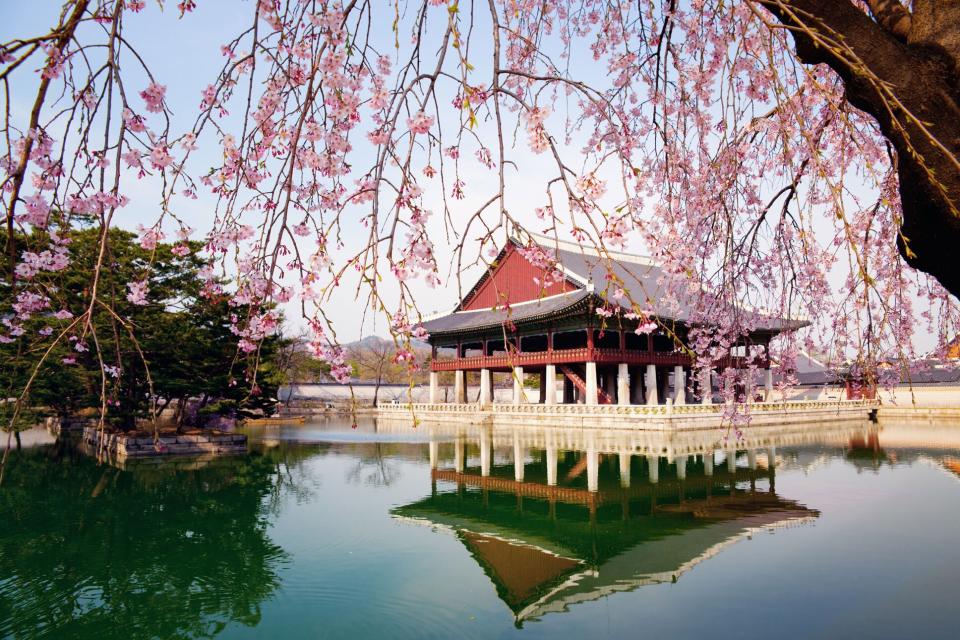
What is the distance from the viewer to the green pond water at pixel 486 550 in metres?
5.99

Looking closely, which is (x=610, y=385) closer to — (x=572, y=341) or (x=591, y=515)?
(x=572, y=341)

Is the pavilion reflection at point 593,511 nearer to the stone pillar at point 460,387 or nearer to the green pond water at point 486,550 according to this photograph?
the green pond water at point 486,550

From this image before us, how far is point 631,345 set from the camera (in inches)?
1232

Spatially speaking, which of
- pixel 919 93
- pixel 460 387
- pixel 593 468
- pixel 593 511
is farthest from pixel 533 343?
pixel 919 93

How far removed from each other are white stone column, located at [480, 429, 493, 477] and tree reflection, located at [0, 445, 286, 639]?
201 inches

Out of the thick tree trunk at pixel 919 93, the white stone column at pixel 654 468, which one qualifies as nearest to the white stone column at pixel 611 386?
the white stone column at pixel 654 468

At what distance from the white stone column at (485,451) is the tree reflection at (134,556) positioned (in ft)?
16.8

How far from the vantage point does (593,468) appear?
15188 mm

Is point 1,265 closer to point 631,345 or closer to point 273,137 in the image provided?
point 273,137

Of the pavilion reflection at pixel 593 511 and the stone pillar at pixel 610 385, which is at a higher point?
the stone pillar at pixel 610 385

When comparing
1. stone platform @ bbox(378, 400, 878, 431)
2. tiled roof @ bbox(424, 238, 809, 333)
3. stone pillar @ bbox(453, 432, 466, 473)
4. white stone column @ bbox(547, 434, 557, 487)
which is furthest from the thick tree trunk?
tiled roof @ bbox(424, 238, 809, 333)

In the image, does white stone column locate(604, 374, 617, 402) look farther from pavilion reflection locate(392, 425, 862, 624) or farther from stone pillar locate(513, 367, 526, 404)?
pavilion reflection locate(392, 425, 862, 624)

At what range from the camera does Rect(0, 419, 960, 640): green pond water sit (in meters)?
5.99

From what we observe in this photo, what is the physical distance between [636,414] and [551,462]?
891 cm
